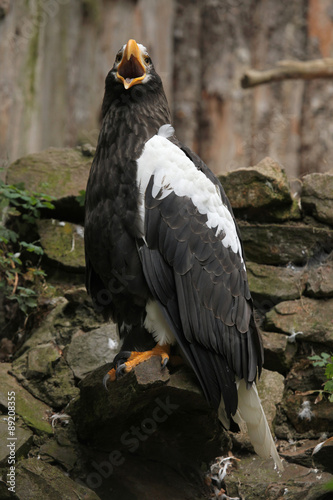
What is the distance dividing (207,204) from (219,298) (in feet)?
1.61

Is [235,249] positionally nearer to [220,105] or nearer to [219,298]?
[219,298]

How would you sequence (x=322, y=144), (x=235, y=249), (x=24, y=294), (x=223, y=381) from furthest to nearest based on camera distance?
(x=322, y=144) → (x=24, y=294) → (x=235, y=249) → (x=223, y=381)

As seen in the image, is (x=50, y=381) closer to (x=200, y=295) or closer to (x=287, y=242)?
(x=200, y=295)

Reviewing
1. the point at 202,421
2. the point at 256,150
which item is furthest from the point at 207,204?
the point at 256,150

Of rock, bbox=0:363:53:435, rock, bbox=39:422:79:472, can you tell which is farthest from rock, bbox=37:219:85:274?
rock, bbox=39:422:79:472

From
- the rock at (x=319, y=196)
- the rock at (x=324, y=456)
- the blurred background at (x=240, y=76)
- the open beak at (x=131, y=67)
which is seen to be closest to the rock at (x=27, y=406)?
the rock at (x=324, y=456)

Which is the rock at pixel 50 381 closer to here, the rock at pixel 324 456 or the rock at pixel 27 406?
the rock at pixel 27 406

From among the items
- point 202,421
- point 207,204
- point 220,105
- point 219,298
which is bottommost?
point 202,421

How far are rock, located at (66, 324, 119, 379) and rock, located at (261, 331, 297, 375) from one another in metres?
0.92

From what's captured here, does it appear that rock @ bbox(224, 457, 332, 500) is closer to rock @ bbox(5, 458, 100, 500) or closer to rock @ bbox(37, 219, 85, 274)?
rock @ bbox(5, 458, 100, 500)

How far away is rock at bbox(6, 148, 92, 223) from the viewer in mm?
4594

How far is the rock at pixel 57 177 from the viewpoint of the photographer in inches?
181

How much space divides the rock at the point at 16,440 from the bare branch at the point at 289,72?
3.72m

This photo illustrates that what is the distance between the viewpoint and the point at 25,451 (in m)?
3.27
